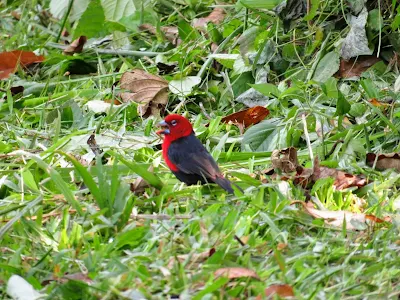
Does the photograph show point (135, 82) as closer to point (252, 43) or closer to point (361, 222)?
point (252, 43)

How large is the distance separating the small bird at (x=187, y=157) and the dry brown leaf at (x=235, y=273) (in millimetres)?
776

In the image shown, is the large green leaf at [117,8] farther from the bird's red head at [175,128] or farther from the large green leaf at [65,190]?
the large green leaf at [65,190]

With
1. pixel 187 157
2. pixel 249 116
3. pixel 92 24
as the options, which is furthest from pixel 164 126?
pixel 92 24

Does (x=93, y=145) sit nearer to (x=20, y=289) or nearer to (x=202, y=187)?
(x=202, y=187)

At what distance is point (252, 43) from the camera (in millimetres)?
5469

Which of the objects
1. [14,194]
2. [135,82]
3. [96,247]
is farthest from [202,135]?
[96,247]

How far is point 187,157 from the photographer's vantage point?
399 cm

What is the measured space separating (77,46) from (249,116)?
1.66m

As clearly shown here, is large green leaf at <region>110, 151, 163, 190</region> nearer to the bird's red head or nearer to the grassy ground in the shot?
the grassy ground

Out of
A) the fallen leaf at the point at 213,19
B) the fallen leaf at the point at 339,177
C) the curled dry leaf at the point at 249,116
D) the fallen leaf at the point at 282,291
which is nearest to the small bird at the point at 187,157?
the fallen leaf at the point at 339,177

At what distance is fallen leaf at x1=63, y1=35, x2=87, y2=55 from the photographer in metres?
6.08

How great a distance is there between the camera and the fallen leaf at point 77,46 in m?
6.08

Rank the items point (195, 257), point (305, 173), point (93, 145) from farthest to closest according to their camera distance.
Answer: point (93, 145)
point (305, 173)
point (195, 257)

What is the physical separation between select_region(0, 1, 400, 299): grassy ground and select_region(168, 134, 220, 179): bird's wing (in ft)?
0.24
